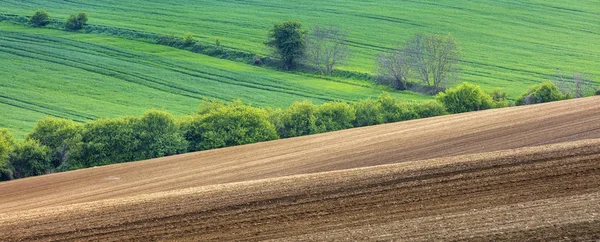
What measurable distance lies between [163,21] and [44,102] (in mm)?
31464

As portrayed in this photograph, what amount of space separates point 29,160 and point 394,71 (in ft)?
122

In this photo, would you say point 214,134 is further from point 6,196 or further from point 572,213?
point 572,213

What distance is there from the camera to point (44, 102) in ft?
231

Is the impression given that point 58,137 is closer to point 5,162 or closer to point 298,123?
point 5,162

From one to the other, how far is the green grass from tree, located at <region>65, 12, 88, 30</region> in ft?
11.3

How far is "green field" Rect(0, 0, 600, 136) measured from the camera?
72438 millimetres

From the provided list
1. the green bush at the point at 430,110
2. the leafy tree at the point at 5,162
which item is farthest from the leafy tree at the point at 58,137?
the green bush at the point at 430,110

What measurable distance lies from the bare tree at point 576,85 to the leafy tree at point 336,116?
692 inches

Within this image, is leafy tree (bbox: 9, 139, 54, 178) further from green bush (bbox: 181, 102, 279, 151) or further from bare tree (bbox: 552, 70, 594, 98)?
bare tree (bbox: 552, 70, 594, 98)

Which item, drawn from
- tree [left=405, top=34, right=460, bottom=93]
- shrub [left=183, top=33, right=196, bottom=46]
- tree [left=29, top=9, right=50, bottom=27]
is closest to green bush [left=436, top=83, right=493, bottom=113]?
tree [left=405, top=34, right=460, bottom=93]

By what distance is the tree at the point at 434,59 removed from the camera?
7531 centimetres

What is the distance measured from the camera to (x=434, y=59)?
76938 millimetres

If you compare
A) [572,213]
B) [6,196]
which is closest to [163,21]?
[6,196]

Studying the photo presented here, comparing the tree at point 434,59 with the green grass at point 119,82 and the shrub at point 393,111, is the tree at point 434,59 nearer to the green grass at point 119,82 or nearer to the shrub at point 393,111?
the green grass at point 119,82
